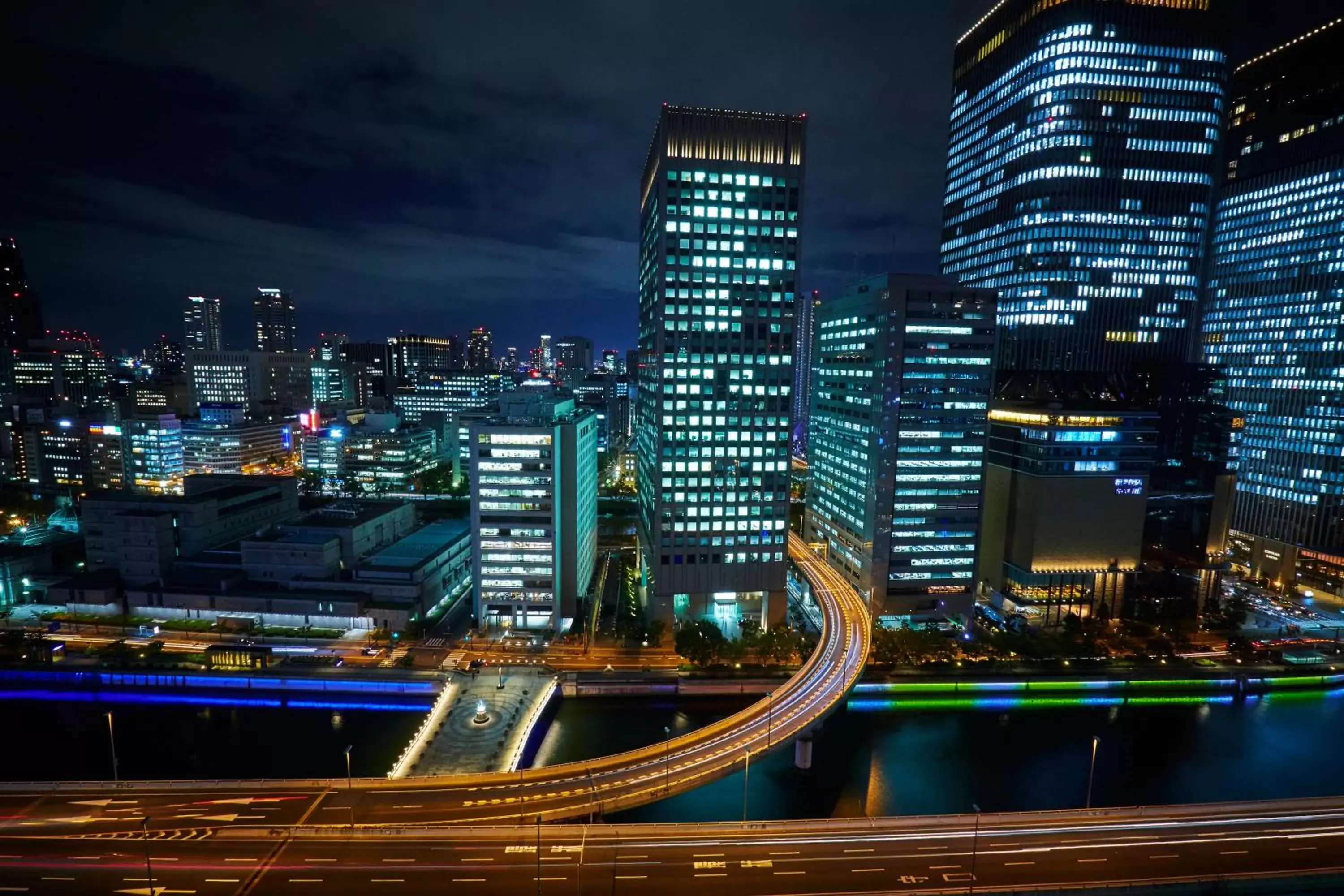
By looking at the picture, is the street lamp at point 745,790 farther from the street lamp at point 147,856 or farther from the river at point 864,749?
the street lamp at point 147,856

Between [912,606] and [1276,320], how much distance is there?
9075 cm

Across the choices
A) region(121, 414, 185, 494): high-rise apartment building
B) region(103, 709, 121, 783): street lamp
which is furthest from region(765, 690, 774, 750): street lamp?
region(121, 414, 185, 494): high-rise apartment building

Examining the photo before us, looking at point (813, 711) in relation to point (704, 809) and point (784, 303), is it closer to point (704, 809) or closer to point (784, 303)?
point (704, 809)

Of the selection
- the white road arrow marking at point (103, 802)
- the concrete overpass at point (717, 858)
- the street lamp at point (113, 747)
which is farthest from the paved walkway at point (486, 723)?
the street lamp at point (113, 747)

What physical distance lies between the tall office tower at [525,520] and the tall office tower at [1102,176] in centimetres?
8333

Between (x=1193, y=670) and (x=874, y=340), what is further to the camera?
(x=874, y=340)

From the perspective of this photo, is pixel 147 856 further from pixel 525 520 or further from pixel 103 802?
pixel 525 520

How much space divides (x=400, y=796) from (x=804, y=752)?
1419 inches

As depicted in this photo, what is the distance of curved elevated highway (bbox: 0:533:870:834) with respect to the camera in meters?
47.4

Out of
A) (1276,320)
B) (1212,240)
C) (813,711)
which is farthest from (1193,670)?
(1212,240)

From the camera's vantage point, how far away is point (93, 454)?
520 ft

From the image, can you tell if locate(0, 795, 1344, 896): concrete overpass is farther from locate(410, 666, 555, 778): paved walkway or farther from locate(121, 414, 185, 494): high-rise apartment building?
locate(121, 414, 185, 494): high-rise apartment building

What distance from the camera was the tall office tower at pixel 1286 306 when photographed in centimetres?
10681

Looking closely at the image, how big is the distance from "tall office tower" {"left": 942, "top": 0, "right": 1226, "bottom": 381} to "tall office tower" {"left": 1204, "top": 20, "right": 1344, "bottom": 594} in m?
16.8
